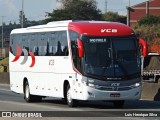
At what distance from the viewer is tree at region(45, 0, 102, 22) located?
12181 cm

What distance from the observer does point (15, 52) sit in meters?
29.2

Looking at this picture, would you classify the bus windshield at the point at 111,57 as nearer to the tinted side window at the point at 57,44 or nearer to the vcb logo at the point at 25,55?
the tinted side window at the point at 57,44

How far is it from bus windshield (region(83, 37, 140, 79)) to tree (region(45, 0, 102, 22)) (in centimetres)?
9847

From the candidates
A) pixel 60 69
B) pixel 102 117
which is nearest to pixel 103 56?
pixel 60 69

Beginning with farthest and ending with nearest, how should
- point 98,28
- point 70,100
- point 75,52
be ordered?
point 70,100, point 98,28, point 75,52

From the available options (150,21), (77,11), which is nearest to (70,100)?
(150,21)

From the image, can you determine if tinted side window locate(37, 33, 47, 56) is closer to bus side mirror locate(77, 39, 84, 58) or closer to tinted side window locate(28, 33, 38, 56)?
tinted side window locate(28, 33, 38, 56)

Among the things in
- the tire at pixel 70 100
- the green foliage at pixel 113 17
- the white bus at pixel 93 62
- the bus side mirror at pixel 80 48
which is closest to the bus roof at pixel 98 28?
the white bus at pixel 93 62

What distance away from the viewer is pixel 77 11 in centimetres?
12625

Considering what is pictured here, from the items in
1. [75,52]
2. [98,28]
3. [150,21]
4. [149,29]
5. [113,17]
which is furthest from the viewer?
[113,17]

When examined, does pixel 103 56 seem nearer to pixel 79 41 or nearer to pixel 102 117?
pixel 79 41

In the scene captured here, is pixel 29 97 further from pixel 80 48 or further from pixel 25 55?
pixel 80 48

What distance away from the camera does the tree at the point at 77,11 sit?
121812mm

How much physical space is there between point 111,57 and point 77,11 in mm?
104608
